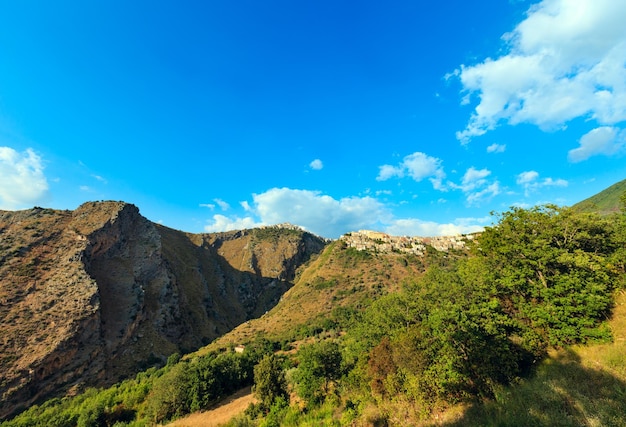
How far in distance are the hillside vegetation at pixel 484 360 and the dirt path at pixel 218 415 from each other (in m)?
1.64

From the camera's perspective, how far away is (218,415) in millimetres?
29188

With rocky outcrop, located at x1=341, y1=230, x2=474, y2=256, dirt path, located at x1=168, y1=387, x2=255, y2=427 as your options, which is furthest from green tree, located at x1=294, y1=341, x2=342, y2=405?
rocky outcrop, located at x1=341, y1=230, x2=474, y2=256

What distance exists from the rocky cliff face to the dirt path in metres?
35.1

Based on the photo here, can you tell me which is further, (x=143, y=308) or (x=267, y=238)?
(x=267, y=238)

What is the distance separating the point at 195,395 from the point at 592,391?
35406 mm

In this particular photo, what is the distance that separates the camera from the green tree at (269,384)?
27266 mm

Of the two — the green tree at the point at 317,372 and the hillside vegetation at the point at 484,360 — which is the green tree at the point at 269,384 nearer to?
the hillside vegetation at the point at 484,360

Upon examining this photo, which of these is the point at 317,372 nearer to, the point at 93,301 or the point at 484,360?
the point at 484,360

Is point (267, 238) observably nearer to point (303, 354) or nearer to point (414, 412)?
point (303, 354)

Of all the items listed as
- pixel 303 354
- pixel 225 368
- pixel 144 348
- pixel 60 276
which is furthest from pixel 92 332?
pixel 303 354

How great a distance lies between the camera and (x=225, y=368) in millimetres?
37500

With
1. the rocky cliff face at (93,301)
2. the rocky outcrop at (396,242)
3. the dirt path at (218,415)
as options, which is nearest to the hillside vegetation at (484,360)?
the dirt path at (218,415)

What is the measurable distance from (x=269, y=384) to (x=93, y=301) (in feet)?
175

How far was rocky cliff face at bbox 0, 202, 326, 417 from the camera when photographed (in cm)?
4712
